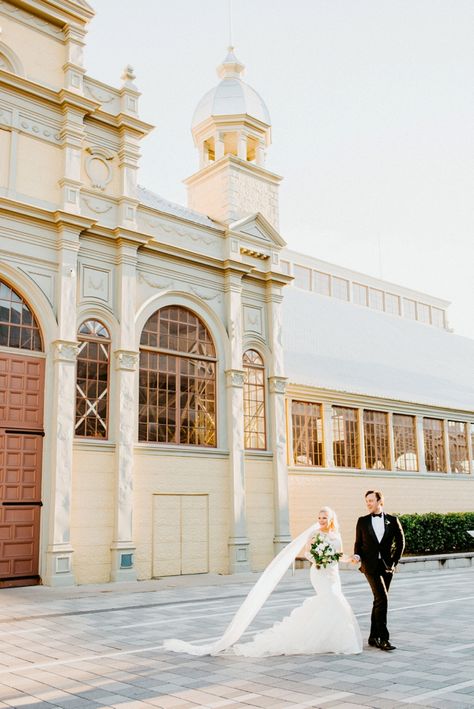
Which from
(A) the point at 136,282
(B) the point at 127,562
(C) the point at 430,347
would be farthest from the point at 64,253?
(C) the point at 430,347

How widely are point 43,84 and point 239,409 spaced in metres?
9.82

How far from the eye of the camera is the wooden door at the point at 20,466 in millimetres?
15359

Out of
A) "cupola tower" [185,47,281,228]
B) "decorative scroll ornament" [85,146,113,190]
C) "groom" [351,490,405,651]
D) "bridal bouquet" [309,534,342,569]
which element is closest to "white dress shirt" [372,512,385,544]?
"groom" [351,490,405,651]

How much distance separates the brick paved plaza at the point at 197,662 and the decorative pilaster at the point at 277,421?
6.52 metres

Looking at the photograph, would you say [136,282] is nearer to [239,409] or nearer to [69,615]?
[239,409]

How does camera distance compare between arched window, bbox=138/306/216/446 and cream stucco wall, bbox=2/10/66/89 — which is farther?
arched window, bbox=138/306/216/446

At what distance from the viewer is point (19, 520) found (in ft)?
51.2

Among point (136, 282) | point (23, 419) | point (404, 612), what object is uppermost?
point (136, 282)

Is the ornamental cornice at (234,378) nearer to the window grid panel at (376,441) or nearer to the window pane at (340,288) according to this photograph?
the window grid panel at (376,441)

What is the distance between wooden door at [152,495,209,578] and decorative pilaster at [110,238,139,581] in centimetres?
101

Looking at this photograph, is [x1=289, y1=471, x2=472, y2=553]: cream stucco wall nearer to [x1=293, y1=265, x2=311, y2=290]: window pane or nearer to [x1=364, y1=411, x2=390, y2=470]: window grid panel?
[x1=364, y1=411, x2=390, y2=470]: window grid panel

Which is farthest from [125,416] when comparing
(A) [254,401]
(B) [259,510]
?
(B) [259,510]

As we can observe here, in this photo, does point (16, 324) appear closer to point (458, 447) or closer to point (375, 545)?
point (375, 545)

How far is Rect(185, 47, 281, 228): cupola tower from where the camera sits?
22.8 meters
